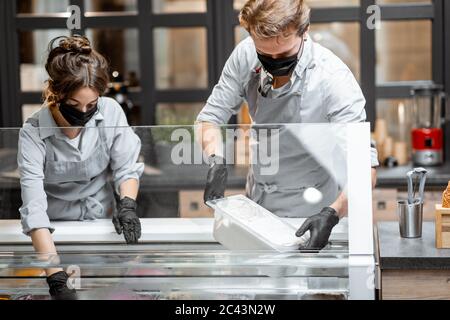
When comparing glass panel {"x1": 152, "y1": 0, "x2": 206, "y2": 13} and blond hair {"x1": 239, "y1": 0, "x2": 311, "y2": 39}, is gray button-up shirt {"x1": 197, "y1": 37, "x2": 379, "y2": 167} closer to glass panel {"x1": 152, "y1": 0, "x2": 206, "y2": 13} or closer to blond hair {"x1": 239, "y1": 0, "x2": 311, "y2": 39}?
blond hair {"x1": 239, "y1": 0, "x2": 311, "y2": 39}

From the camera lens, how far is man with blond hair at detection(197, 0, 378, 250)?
6.01ft

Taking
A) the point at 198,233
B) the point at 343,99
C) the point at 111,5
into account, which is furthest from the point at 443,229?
the point at 111,5

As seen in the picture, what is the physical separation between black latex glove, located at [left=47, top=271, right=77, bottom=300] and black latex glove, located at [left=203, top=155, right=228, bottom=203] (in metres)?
0.39

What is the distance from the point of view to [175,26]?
4.06 meters

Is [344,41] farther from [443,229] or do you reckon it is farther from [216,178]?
[216,178]

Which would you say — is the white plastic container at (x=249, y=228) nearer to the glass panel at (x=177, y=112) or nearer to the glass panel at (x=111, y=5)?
the glass panel at (x=177, y=112)

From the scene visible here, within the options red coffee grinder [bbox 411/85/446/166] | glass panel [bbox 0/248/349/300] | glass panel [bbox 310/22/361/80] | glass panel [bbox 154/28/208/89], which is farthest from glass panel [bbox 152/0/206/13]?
glass panel [bbox 0/248/349/300]

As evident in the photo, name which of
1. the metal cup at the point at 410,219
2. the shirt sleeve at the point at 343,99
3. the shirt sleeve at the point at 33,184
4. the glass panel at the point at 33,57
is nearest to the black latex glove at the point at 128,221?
the shirt sleeve at the point at 33,184

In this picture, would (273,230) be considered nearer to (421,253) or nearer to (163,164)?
(163,164)

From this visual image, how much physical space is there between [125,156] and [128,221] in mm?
168

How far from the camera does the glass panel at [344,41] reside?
4.12 meters

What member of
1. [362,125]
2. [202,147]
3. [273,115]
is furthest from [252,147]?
[273,115]

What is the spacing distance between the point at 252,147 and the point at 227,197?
0.45 ft

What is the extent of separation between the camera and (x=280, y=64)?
2.14 meters
